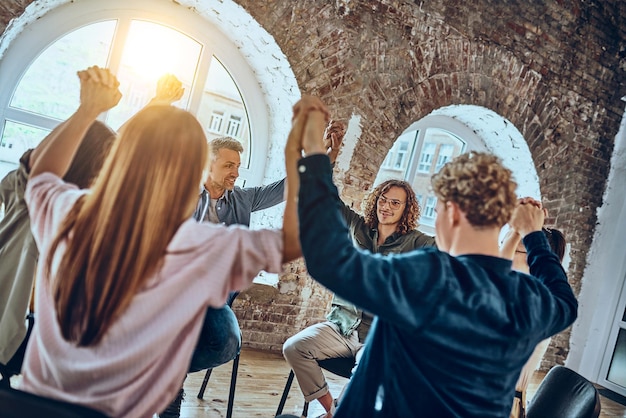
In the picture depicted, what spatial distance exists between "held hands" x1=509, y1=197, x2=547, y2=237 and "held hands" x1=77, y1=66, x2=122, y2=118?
1.30 metres

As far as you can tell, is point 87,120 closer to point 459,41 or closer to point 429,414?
point 429,414

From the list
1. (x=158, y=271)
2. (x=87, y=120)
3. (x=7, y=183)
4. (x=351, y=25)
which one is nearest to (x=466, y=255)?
(x=158, y=271)

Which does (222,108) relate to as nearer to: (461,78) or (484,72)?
(461,78)

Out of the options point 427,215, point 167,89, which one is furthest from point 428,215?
point 167,89

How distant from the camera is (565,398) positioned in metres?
1.72

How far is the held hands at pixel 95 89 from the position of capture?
1.30 metres

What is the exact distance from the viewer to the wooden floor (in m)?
2.75

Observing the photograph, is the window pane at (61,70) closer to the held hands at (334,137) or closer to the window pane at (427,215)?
the held hands at (334,137)

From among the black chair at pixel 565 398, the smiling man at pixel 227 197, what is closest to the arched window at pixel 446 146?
the smiling man at pixel 227 197

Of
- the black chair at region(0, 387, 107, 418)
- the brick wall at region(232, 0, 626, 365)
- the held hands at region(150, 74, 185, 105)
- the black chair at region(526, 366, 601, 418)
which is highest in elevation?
the brick wall at region(232, 0, 626, 365)

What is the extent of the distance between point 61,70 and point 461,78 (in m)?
3.25

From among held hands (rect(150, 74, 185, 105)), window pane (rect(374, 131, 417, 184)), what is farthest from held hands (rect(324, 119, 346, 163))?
window pane (rect(374, 131, 417, 184))

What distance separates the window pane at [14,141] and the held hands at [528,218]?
2.99 metres

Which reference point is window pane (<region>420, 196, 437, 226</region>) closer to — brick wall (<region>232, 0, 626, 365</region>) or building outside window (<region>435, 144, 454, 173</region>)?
building outside window (<region>435, 144, 454, 173</region>)
